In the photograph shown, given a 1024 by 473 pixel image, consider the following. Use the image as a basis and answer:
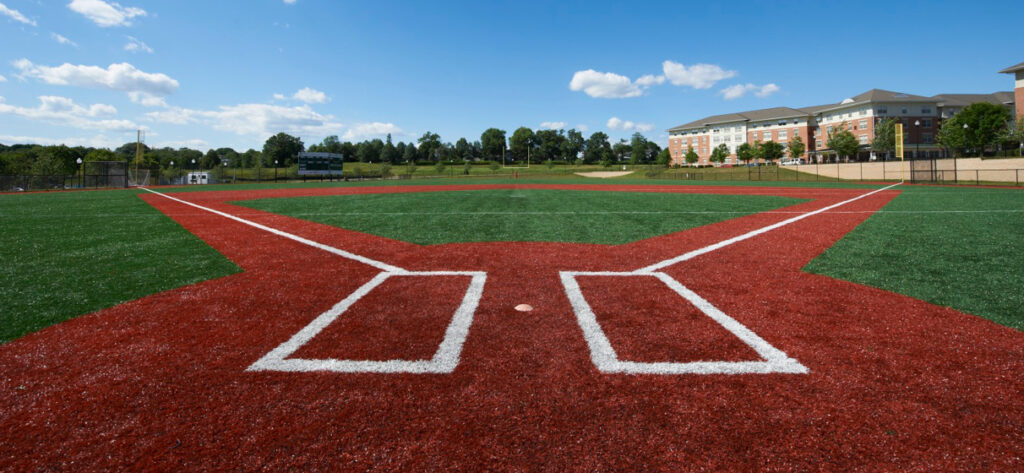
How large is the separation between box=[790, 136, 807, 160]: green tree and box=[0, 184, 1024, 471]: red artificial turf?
81605mm

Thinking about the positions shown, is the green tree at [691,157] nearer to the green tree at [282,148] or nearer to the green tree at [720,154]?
the green tree at [720,154]

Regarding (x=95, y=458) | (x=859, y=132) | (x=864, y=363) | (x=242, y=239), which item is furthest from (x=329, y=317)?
(x=859, y=132)

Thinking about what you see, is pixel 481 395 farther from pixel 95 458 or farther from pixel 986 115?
pixel 986 115

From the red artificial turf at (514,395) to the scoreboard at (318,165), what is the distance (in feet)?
172

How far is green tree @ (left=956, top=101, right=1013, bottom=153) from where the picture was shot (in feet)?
167

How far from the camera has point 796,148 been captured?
72.2 metres

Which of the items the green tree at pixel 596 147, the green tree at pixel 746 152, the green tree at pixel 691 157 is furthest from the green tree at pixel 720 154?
the green tree at pixel 596 147

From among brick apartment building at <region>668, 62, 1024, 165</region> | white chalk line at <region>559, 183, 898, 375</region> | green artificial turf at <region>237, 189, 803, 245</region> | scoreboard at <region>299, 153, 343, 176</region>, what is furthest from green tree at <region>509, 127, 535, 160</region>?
white chalk line at <region>559, 183, 898, 375</region>

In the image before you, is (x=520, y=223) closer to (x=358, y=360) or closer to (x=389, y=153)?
(x=358, y=360)

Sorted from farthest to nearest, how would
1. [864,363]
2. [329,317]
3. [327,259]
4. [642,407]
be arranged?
[327,259], [329,317], [864,363], [642,407]

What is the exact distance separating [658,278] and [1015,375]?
2.61 metres

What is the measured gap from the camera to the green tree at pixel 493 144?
14012 cm

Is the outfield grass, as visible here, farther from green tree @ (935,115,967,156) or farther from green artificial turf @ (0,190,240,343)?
green tree @ (935,115,967,156)

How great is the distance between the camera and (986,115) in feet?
170
